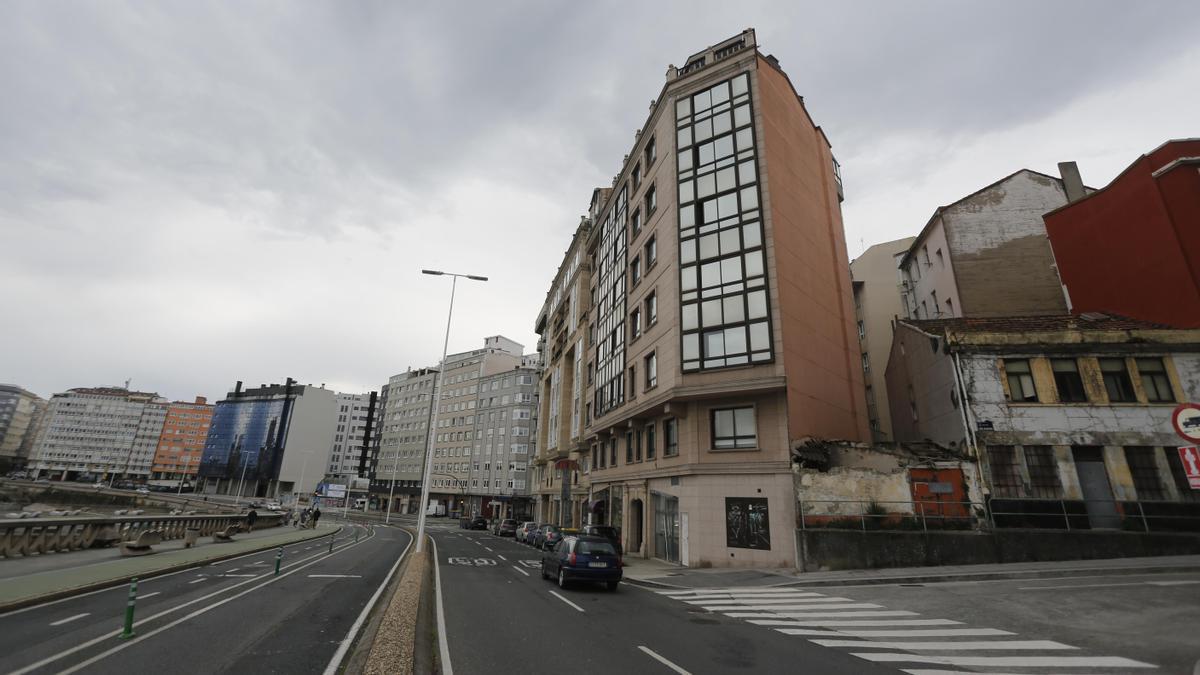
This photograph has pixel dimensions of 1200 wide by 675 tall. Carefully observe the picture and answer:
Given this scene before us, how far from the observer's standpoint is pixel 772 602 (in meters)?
14.2

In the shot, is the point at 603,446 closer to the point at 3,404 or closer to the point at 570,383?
the point at 570,383

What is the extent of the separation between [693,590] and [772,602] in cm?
332

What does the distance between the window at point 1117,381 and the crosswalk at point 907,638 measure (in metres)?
15.1

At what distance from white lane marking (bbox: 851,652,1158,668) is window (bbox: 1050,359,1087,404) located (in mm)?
15699

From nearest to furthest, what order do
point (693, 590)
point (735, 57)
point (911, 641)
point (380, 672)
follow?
point (380, 672), point (911, 641), point (693, 590), point (735, 57)

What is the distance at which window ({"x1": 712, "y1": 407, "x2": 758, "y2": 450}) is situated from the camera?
2329cm

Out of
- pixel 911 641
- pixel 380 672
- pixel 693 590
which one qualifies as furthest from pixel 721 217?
pixel 380 672

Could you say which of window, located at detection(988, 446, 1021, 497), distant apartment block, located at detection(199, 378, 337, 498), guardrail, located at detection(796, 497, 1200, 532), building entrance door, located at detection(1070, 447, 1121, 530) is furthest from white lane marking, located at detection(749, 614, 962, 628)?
distant apartment block, located at detection(199, 378, 337, 498)

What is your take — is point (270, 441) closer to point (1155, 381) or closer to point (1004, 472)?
point (1004, 472)

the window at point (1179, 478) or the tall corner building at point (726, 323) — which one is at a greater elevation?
the tall corner building at point (726, 323)

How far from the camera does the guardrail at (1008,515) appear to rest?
18031 millimetres

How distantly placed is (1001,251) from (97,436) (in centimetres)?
21919

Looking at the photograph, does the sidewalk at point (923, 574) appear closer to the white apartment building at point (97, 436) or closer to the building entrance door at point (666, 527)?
the building entrance door at point (666, 527)

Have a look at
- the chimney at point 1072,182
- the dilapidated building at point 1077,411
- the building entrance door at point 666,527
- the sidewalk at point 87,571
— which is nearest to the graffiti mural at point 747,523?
the building entrance door at point 666,527
